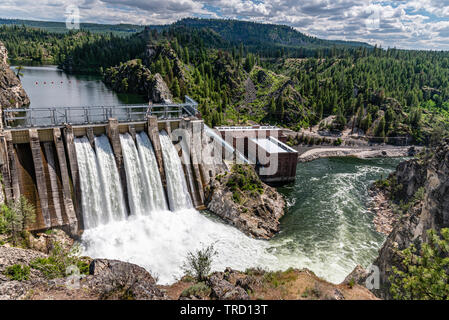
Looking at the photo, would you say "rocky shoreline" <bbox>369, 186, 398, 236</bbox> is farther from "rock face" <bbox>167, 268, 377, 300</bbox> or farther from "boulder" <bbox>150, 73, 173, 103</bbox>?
"boulder" <bbox>150, 73, 173, 103</bbox>

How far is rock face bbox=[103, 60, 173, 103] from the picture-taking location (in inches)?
4053

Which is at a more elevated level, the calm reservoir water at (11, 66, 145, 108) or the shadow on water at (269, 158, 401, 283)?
the calm reservoir water at (11, 66, 145, 108)

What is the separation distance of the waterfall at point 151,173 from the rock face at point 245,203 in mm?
7421

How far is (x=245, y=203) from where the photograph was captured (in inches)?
1716

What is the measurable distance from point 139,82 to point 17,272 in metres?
109

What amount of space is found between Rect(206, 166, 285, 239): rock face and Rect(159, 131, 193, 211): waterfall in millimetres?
3718

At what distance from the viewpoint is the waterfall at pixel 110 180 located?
3859 centimetres

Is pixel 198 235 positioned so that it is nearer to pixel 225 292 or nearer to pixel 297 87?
pixel 225 292

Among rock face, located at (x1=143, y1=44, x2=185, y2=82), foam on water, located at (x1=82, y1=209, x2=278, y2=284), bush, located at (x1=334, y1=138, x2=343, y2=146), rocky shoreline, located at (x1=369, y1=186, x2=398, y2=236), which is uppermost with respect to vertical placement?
rock face, located at (x1=143, y1=44, x2=185, y2=82)

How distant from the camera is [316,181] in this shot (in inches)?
2470

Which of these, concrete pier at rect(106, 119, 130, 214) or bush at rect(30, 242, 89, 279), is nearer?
bush at rect(30, 242, 89, 279)

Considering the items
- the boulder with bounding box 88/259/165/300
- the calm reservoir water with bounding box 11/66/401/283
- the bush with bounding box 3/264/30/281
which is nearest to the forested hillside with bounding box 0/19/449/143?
the calm reservoir water with bounding box 11/66/401/283

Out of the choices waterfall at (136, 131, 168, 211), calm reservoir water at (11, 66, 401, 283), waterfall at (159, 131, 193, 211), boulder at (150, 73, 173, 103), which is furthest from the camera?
boulder at (150, 73, 173, 103)
